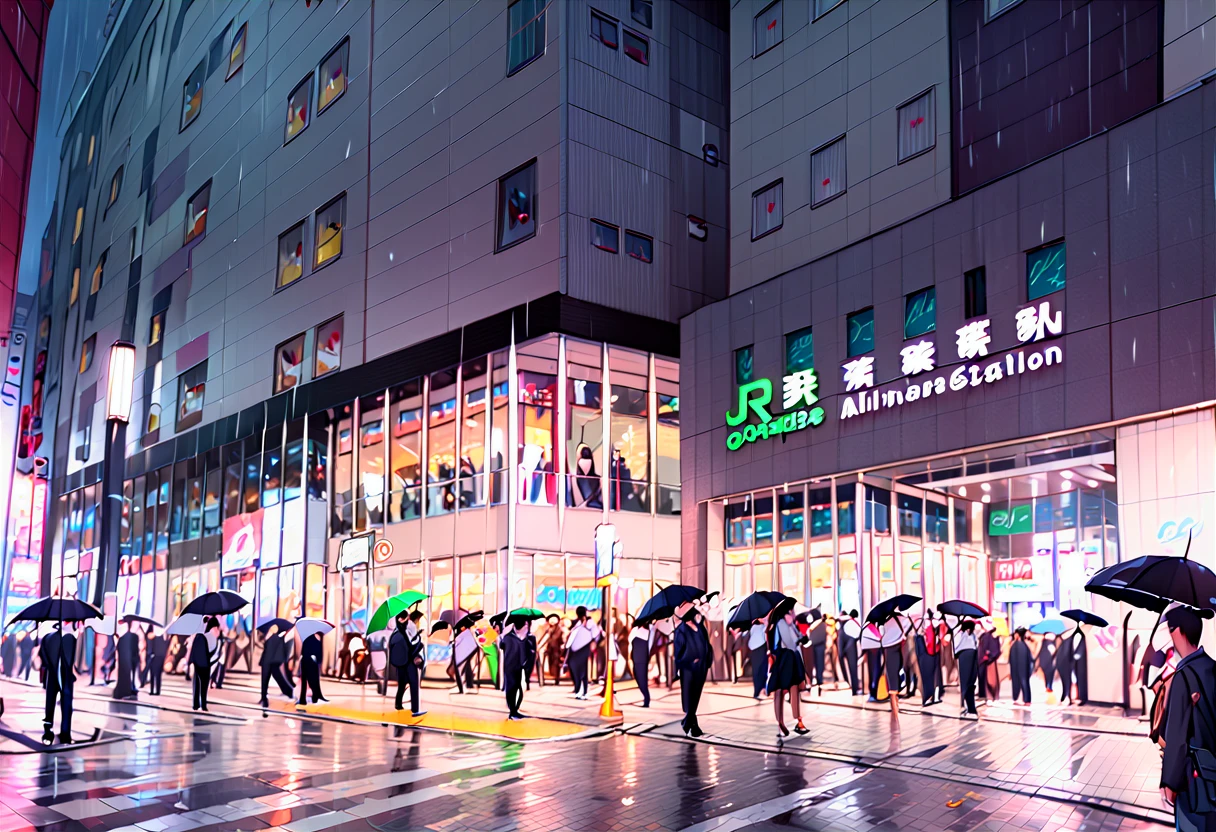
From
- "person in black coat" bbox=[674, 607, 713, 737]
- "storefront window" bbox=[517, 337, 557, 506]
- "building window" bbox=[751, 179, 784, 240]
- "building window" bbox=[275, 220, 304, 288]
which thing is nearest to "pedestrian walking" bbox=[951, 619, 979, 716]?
"person in black coat" bbox=[674, 607, 713, 737]

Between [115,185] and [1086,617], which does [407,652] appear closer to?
[1086,617]

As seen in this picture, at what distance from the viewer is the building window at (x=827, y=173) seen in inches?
1174

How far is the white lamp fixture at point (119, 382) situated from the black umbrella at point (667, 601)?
30.8ft

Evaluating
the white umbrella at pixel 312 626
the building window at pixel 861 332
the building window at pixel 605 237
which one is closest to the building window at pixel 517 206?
the building window at pixel 605 237

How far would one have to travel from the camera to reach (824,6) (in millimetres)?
30812

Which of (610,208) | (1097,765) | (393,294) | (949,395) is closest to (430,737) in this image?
(1097,765)

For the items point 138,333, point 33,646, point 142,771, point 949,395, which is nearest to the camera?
point 142,771

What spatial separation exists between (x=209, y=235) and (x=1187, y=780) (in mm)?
46944

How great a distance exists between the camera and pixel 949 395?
24.8 metres

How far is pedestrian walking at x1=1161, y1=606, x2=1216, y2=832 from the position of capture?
734 cm

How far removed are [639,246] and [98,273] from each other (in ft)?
132

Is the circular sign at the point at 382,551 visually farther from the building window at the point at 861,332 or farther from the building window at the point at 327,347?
the building window at the point at 861,332

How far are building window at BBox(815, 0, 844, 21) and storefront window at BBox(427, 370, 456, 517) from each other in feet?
46.5

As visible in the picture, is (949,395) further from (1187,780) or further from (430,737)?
(1187,780)
